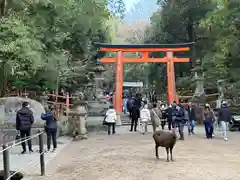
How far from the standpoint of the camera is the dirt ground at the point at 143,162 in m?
8.72

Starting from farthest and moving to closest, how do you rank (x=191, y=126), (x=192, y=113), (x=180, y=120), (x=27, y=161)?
(x=191, y=126) → (x=192, y=113) → (x=180, y=120) → (x=27, y=161)

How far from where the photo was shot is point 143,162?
405 inches

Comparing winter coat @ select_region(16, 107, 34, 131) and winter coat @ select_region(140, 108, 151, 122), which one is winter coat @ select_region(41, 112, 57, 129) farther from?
winter coat @ select_region(140, 108, 151, 122)

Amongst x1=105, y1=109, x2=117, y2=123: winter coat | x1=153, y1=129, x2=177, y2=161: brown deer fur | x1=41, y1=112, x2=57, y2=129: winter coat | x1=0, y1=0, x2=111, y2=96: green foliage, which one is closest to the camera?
x1=153, y1=129, x2=177, y2=161: brown deer fur

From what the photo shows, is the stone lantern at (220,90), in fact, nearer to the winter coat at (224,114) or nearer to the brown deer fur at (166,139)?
the winter coat at (224,114)

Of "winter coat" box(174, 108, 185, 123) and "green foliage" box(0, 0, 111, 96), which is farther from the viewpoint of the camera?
"winter coat" box(174, 108, 185, 123)

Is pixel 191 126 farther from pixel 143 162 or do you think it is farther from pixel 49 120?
pixel 143 162

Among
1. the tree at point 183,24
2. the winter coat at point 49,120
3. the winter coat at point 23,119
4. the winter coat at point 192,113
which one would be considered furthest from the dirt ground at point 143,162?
the tree at point 183,24

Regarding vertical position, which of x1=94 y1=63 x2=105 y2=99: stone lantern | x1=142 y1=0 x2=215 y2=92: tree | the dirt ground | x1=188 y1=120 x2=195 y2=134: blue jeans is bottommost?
the dirt ground

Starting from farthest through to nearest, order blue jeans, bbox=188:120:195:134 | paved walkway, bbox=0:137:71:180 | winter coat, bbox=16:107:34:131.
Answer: blue jeans, bbox=188:120:195:134, winter coat, bbox=16:107:34:131, paved walkway, bbox=0:137:71:180

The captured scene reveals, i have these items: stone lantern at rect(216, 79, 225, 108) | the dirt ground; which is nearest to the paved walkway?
the dirt ground

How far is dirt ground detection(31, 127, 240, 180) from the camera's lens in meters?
8.72

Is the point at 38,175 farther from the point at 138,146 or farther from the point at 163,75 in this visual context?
the point at 163,75

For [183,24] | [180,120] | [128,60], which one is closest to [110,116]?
[180,120]
